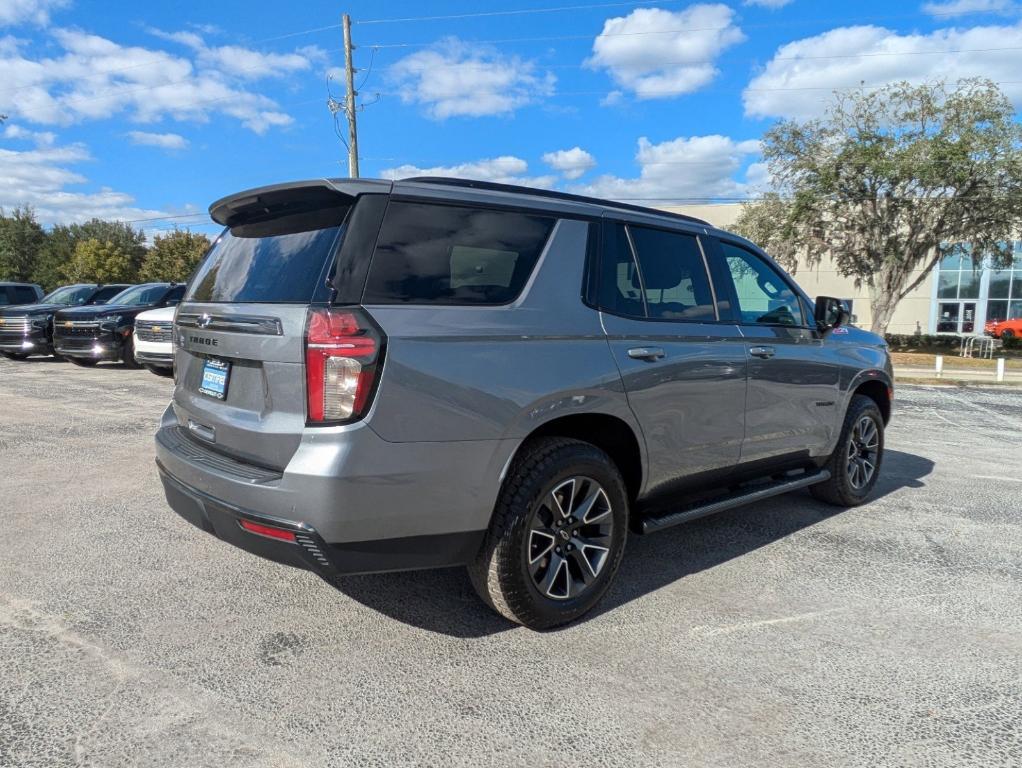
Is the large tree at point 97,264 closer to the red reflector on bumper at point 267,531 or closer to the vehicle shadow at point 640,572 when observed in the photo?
the vehicle shadow at point 640,572

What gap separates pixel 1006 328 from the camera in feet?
124

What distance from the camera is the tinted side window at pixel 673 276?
377 centimetres

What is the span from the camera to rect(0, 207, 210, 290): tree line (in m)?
62.7

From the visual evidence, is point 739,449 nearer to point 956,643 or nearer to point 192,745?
point 956,643

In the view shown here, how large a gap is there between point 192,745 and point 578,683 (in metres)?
1.38

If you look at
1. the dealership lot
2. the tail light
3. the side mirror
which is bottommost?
the dealership lot

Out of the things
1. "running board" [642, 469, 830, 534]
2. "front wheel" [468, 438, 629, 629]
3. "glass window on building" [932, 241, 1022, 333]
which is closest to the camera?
"front wheel" [468, 438, 629, 629]

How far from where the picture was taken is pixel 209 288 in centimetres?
347

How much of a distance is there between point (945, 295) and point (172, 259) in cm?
6190

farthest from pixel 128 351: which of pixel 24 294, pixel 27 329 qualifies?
pixel 24 294

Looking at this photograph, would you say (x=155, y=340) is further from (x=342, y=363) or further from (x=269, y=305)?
(x=342, y=363)

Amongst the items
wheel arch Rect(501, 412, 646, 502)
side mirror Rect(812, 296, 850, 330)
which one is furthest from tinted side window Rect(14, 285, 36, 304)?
side mirror Rect(812, 296, 850, 330)

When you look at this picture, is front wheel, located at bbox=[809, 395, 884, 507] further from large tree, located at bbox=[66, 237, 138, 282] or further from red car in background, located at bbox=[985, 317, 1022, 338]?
large tree, located at bbox=[66, 237, 138, 282]

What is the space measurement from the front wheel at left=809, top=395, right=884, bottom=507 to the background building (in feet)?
123
